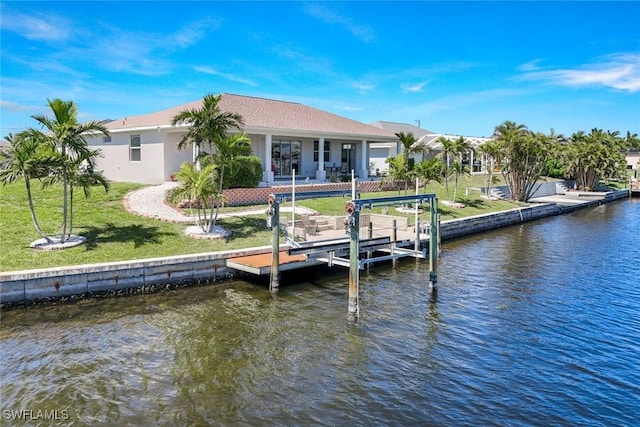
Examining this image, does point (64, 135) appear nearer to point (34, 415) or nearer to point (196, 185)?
point (196, 185)

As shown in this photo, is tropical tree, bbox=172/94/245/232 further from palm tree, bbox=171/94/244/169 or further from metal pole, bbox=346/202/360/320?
metal pole, bbox=346/202/360/320

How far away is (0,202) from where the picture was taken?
57.7ft

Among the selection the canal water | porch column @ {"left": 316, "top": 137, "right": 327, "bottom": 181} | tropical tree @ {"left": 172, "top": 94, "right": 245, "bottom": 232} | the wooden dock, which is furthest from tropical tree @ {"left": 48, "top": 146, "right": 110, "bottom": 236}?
porch column @ {"left": 316, "top": 137, "right": 327, "bottom": 181}

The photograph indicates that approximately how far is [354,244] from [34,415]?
661cm

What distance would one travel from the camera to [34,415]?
658 centimetres

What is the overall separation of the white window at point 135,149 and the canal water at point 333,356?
49.7 ft

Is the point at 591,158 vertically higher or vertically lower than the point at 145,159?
higher

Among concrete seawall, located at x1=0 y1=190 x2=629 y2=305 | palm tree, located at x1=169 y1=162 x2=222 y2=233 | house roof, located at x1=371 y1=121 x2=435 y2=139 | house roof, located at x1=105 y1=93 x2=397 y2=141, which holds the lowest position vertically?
concrete seawall, located at x1=0 y1=190 x2=629 y2=305

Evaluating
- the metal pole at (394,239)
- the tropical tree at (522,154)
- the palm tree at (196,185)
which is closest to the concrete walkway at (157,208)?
the palm tree at (196,185)

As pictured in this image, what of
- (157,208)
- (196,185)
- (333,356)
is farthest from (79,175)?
(333,356)

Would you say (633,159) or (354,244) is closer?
(354,244)

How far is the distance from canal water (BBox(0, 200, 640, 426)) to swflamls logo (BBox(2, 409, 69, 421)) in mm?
35

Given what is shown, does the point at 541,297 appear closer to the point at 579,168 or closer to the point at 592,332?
the point at 592,332

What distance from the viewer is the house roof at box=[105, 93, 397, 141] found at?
2420cm
